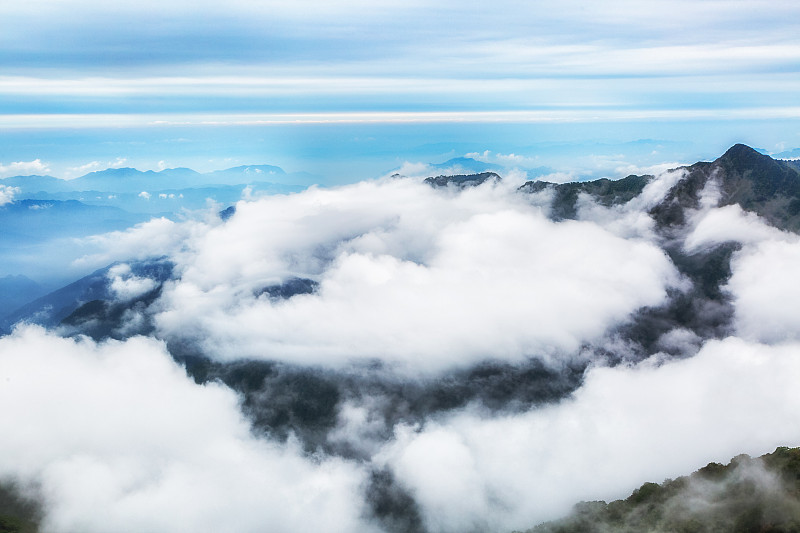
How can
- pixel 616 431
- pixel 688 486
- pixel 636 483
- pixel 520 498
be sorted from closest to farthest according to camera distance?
1. pixel 688 486
2. pixel 636 483
3. pixel 520 498
4. pixel 616 431

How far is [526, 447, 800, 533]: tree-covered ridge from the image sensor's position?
78562 millimetres

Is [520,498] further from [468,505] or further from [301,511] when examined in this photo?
[301,511]

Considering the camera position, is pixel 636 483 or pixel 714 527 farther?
pixel 636 483

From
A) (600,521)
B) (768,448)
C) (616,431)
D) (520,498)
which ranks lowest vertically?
(520,498)

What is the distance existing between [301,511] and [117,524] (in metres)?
69.0

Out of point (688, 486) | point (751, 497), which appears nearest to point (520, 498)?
point (688, 486)

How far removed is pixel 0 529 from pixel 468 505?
502ft

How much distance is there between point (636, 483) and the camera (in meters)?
157

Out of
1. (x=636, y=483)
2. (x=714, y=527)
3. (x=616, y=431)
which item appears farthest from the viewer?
(x=616, y=431)

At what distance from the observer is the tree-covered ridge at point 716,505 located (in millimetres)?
78562

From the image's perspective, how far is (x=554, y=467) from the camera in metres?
184

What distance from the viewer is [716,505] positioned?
286 ft

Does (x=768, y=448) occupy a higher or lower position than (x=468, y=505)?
higher

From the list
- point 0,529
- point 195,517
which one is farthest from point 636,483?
point 0,529
